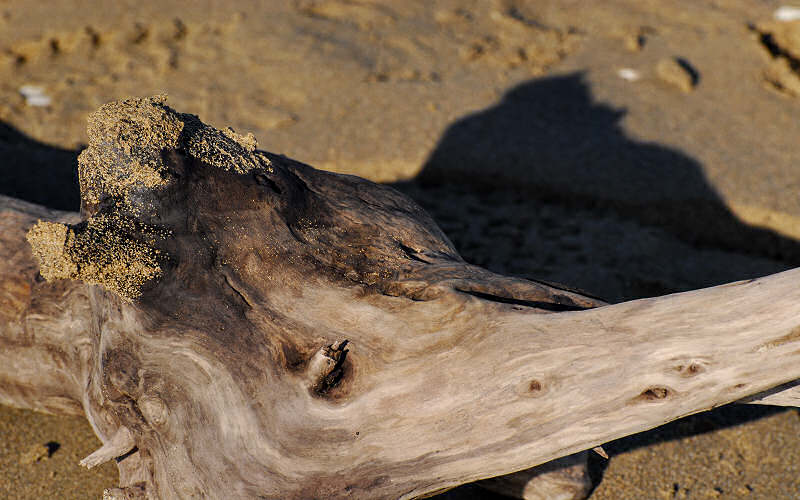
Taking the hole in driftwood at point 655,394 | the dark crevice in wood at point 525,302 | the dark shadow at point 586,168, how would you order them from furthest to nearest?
the dark shadow at point 586,168 < the dark crevice in wood at point 525,302 < the hole in driftwood at point 655,394

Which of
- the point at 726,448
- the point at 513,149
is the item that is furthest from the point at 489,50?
the point at 726,448

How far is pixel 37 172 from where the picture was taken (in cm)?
333

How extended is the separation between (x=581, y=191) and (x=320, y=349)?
2.23 metres

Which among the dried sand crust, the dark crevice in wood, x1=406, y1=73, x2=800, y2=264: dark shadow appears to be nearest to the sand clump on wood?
the dried sand crust

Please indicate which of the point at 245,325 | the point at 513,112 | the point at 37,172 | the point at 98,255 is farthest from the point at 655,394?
the point at 37,172

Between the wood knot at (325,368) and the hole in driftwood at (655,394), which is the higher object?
the hole in driftwood at (655,394)

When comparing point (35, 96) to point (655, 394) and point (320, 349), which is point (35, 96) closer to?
point (320, 349)

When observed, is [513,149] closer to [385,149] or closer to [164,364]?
[385,149]

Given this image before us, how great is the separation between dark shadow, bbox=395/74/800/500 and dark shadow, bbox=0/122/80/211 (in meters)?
1.74

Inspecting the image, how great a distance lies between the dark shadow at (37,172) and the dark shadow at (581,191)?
5.72 ft

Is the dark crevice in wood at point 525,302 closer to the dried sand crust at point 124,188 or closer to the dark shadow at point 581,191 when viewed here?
the dried sand crust at point 124,188

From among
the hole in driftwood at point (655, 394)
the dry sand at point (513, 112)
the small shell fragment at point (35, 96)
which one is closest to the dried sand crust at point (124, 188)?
the dry sand at point (513, 112)

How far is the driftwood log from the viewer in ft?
5.27

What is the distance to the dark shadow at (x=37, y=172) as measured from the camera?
320cm
